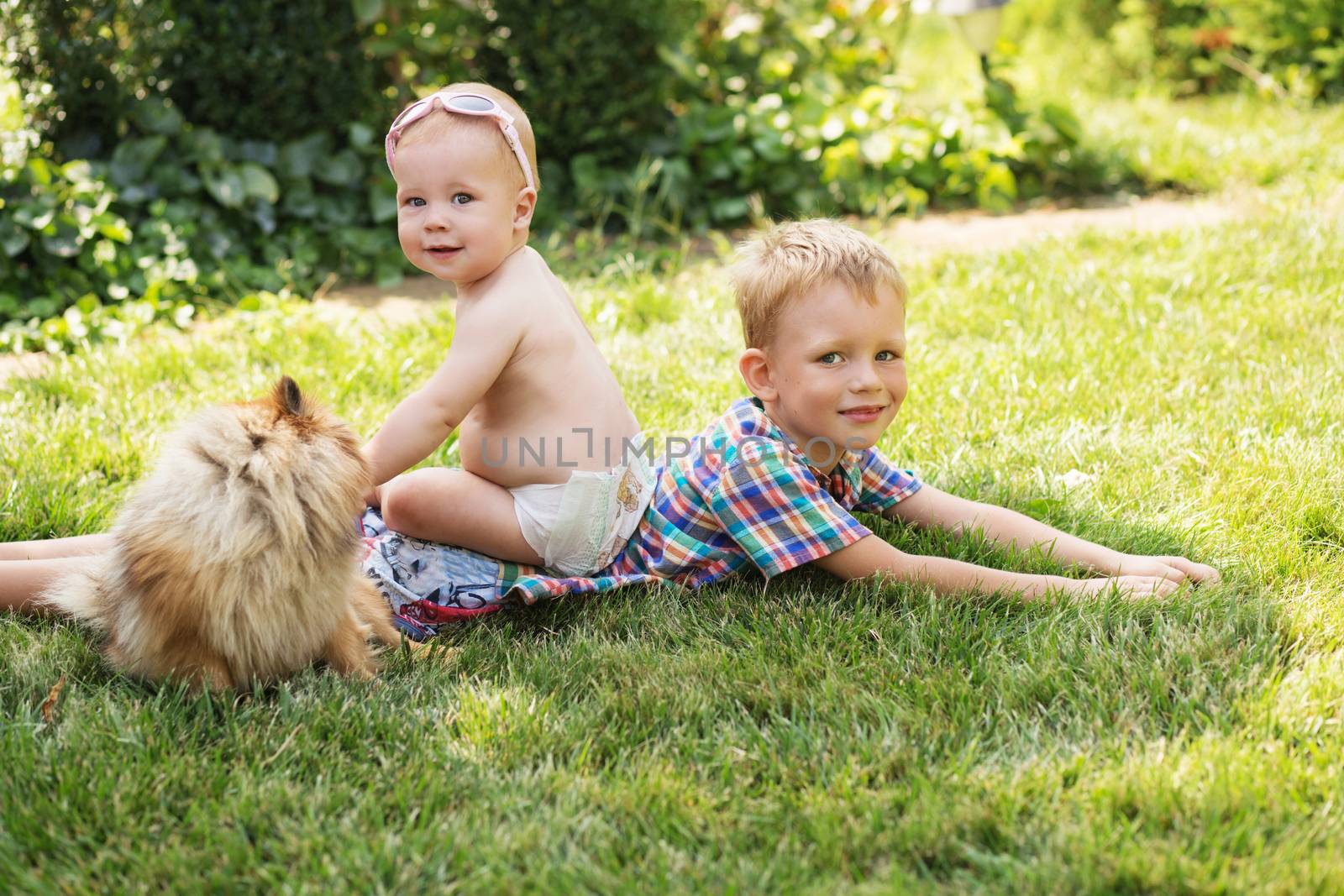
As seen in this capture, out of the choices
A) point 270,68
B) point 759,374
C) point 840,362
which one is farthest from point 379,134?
point 840,362

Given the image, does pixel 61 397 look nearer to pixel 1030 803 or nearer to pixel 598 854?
pixel 598 854

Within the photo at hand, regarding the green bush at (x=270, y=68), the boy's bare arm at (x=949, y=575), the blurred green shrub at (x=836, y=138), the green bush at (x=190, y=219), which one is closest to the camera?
the boy's bare arm at (x=949, y=575)

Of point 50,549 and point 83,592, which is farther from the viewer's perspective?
point 50,549

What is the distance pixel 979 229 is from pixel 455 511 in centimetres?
384

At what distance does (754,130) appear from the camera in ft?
19.6

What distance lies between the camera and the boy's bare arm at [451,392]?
8.32 ft

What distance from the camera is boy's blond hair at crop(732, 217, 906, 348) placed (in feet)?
8.59

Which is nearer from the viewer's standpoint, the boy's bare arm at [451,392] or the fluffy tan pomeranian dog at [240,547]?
the fluffy tan pomeranian dog at [240,547]

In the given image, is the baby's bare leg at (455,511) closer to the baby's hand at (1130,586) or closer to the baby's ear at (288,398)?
the baby's ear at (288,398)

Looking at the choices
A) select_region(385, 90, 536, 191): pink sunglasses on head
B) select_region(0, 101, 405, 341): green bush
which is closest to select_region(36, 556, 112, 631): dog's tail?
select_region(385, 90, 536, 191): pink sunglasses on head

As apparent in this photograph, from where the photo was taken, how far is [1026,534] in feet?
9.55

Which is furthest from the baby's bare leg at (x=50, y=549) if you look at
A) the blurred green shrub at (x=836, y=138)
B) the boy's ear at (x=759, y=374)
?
the blurred green shrub at (x=836, y=138)

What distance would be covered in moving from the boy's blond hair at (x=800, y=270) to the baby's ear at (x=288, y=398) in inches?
41.1

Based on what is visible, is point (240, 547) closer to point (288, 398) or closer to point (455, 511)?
point (288, 398)
